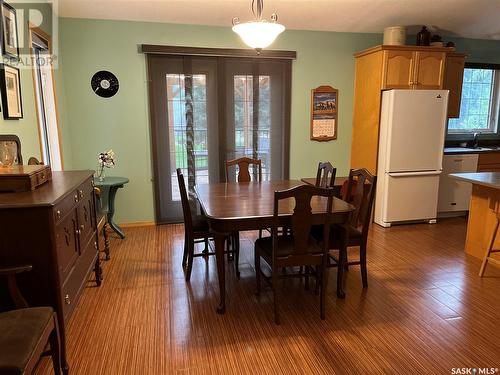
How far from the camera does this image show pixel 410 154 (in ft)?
14.4

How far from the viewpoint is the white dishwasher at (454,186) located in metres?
4.78

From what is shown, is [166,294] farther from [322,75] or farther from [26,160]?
[322,75]

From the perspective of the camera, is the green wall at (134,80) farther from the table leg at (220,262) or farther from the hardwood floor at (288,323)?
the table leg at (220,262)

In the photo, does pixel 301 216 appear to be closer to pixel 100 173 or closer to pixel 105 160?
pixel 105 160

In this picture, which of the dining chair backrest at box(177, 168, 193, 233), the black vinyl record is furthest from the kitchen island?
the black vinyl record

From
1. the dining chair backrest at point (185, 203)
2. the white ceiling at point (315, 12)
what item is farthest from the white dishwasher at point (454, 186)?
the dining chair backrest at point (185, 203)

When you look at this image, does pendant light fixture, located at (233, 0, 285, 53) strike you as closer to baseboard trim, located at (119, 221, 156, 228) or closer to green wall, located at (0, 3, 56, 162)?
green wall, located at (0, 3, 56, 162)

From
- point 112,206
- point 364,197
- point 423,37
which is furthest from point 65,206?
point 423,37

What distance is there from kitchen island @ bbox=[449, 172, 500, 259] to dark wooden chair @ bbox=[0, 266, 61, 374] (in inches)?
133

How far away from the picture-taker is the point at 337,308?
8.55ft

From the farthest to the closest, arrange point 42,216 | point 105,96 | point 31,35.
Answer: point 105,96
point 31,35
point 42,216

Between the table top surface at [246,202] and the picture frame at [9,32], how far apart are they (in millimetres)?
1714

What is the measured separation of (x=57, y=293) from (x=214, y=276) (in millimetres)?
1508

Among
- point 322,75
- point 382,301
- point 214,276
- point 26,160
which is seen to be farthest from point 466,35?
point 26,160
